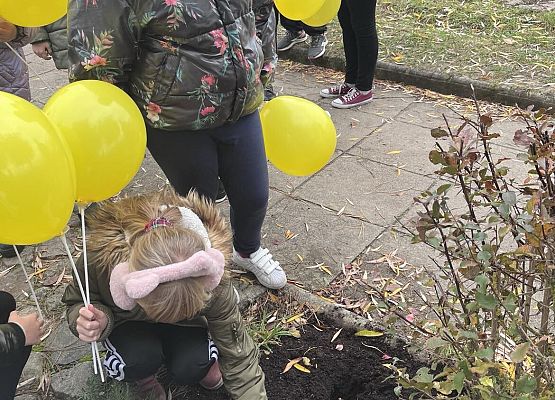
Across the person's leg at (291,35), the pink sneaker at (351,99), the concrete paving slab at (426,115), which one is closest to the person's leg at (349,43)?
the pink sneaker at (351,99)

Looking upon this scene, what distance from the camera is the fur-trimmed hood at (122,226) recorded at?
1971 mm

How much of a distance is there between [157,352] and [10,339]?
47 cm

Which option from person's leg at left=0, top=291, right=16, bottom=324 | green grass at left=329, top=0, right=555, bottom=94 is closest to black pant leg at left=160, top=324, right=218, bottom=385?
person's leg at left=0, top=291, right=16, bottom=324

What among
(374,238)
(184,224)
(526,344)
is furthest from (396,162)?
(526,344)

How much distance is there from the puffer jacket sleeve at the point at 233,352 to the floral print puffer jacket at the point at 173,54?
64cm

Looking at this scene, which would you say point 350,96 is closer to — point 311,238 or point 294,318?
point 311,238

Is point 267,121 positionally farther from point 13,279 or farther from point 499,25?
point 499,25

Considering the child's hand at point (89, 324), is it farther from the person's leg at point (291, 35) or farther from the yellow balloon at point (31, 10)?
the person's leg at point (291, 35)

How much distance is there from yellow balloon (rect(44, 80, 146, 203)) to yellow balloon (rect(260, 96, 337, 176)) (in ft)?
2.46

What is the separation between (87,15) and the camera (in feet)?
6.57

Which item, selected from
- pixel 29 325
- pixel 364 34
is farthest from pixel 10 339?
pixel 364 34

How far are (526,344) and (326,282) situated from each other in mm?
1491

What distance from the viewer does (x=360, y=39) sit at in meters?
4.23

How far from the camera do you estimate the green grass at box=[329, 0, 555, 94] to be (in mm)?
4789
